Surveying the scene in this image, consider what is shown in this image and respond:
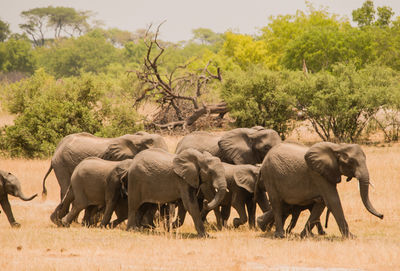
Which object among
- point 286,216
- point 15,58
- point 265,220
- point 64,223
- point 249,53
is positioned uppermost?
point 286,216

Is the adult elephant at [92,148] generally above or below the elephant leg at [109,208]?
above

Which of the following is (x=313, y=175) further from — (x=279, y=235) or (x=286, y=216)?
(x=286, y=216)

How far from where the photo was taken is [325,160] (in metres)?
11.1

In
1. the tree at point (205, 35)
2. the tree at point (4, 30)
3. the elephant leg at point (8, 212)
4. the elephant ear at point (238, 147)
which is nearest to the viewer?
the elephant leg at point (8, 212)

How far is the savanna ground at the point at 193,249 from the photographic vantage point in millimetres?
9141

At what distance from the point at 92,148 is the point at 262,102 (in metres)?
17.8

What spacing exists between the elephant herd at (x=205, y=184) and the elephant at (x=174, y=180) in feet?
0.06

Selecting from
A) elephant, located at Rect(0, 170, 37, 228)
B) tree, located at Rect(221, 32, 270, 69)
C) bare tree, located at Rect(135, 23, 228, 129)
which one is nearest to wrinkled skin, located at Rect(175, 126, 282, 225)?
elephant, located at Rect(0, 170, 37, 228)

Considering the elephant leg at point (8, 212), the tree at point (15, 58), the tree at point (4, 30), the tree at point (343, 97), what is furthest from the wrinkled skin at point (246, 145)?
the tree at point (4, 30)

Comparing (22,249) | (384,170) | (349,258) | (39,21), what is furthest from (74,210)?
(39,21)

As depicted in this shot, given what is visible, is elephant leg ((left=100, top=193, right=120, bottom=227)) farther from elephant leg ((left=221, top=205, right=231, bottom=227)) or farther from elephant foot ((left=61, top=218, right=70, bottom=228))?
elephant leg ((left=221, top=205, right=231, bottom=227))

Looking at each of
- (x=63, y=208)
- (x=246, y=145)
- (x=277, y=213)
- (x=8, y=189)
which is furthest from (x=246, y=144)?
(x=8, y=189)

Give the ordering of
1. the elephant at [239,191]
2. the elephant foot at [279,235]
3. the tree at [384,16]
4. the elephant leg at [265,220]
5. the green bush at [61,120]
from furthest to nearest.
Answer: the tree at [384,16]
the green bush at [61,120]
the elephant at [239,191]
the elephant leg at [265,220]
the elephant foot at [279,235]

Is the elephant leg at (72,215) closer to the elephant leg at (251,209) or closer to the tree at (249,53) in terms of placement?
the elephant leg at (251,209)
